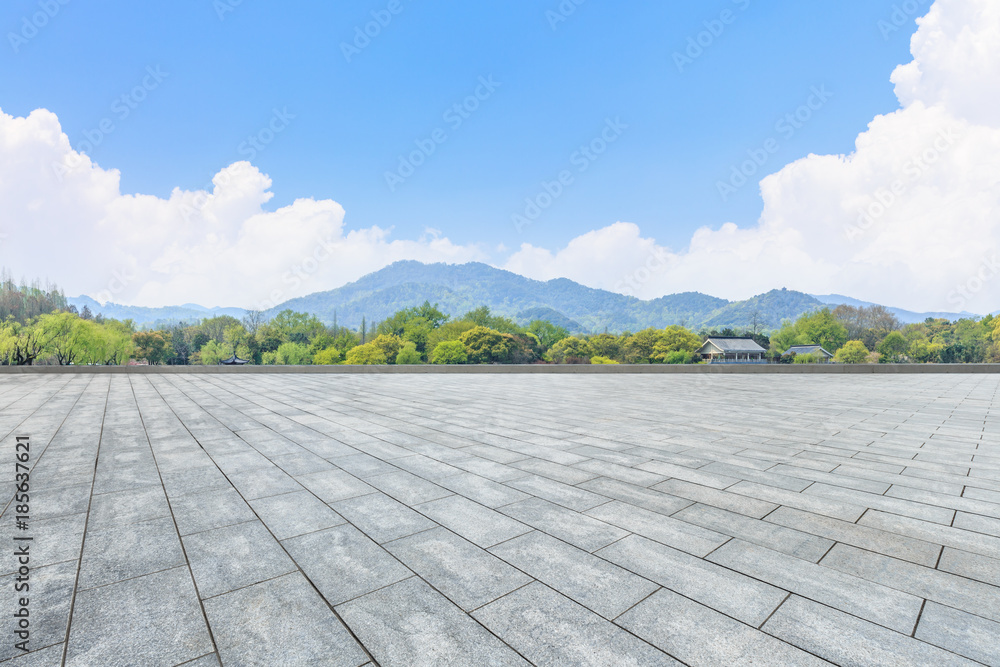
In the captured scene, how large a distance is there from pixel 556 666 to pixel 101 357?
73548 mm

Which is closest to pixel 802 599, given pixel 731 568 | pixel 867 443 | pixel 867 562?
pixel 731 568

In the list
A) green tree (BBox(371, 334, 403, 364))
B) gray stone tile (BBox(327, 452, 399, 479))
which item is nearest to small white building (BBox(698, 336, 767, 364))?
green tree (BBox(371, 334, 403, 364))

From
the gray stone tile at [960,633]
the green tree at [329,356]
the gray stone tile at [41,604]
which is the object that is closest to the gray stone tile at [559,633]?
the gray stone tile at [960,633]

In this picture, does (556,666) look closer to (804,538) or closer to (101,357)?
(804,538)

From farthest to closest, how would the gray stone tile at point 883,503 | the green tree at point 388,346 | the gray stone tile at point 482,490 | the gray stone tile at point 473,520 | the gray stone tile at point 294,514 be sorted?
the green tree at point 388,346 < the gray stone tile at point 482,490 < the gray stone tile at point 883,503 < the gray stone tile at point 294,514 < the gray stone tile at point 473,520

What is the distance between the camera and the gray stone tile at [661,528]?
3158mm

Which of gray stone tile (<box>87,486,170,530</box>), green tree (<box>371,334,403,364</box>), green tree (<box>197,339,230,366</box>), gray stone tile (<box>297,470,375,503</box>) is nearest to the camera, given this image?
gray stone tile (<box>87,486,170,530</box>)

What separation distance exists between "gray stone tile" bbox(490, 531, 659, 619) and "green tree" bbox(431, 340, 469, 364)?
6117 centimetres

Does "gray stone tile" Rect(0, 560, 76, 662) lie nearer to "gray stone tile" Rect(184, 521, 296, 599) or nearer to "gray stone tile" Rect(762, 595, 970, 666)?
"gray stone tile" Rect(184, 521, 296, 599)

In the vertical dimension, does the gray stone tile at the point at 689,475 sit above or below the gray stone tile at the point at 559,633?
above

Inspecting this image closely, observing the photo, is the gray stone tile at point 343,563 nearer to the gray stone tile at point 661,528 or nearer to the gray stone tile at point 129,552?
the gray stone tile at point 129,552

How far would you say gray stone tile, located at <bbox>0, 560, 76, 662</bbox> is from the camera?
214 cm

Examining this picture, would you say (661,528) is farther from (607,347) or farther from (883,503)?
(607,347)

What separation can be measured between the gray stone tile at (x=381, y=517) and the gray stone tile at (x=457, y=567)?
13cm
